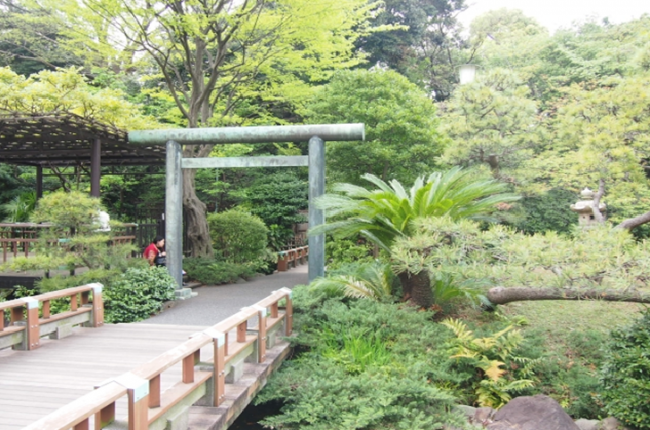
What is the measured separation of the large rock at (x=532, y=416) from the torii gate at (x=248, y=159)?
155 inches

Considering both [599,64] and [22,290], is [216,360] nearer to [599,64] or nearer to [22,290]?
[22,290]

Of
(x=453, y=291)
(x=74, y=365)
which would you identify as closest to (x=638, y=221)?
(x=453, y=291)

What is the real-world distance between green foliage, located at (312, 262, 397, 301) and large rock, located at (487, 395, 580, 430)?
92.6 inches

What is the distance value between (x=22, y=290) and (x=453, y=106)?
10.3m

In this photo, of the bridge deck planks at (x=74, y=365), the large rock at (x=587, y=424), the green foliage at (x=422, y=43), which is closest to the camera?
the bridge deck planks at (x=74, y=365)

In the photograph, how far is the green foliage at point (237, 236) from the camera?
13.2 metres

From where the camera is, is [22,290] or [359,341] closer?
[359,341]

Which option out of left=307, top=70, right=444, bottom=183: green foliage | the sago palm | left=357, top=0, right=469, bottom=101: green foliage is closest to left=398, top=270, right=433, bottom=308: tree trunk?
the sago palm

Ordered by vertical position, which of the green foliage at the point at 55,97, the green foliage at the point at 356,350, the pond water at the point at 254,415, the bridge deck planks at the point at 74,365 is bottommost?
the pond water at the point at 254,415

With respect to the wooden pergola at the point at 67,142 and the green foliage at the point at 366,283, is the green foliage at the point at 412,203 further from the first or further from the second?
the wooden pergola at the point at 67,142

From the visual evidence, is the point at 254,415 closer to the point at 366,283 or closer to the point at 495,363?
the point at 366,283

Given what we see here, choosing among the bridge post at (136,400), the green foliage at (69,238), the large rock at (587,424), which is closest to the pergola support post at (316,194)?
the green foliage at (69,238)

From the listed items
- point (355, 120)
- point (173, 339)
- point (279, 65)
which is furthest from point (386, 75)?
point (173, 339)

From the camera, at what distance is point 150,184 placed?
17672 millimetres
